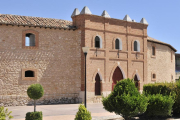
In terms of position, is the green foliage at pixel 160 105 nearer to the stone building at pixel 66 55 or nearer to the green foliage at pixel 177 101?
the green foliage at pixel 177 101

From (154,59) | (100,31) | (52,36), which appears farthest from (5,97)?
(154,59)

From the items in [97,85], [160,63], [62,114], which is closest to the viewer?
[62,114]

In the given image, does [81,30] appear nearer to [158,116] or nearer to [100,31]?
[100,31]

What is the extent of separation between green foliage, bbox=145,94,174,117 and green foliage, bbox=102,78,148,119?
1343 millimetres

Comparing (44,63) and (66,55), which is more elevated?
(66,55)

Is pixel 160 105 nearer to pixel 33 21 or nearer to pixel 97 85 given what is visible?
pixel 97 85

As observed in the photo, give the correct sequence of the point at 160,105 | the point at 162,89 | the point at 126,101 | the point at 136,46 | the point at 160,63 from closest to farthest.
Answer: the point at 126,101, the point at 160,105, the point at 162,89, the point at 136,46, the point at 160,63

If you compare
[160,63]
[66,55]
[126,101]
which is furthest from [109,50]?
[126,101]

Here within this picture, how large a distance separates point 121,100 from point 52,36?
11935 mm

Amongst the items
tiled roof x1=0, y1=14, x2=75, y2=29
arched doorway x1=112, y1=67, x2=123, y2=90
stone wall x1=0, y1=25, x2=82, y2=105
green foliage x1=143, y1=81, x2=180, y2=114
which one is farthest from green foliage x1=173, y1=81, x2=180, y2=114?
tiled roof x1=0, y1=14, x2=75, y2=29

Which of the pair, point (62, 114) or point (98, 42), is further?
point (98, 42)

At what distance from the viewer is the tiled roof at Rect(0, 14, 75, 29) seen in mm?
21297

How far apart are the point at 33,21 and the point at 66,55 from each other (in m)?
3.94

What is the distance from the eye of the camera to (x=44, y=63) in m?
22.2
